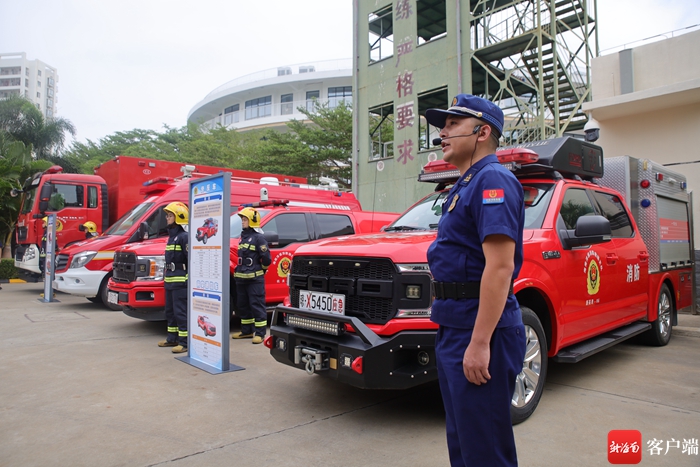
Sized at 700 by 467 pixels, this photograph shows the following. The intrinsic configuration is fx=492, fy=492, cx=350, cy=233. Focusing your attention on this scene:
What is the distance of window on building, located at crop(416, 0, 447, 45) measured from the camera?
717 inches

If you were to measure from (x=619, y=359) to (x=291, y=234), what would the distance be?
4.97 metres

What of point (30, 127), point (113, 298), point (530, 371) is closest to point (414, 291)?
point (530, 371)

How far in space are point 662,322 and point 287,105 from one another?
44.0m

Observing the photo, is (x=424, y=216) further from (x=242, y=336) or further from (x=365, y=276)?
(x=242, y=336)

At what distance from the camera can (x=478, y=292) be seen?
2.05 metres

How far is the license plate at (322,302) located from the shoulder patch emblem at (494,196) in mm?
2094

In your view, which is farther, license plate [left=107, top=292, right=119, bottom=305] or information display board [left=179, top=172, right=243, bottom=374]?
license plate [left=107, top=292, right=119, bottom=305]

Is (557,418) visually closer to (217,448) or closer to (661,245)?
(217,448)

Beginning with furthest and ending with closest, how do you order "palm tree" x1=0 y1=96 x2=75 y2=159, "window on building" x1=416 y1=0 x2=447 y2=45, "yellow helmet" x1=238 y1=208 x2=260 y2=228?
"palm tree" x1=0 y1=96 x2=75 y2=159
"window on building" x1=416 y1=0 x2=447 y2=45
"yellow helmet" x1=238 y1=208 x2=260 y2=228

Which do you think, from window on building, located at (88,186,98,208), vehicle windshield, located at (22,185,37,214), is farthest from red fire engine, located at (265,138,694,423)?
vehicle windshield, located at (22,185,37,214)

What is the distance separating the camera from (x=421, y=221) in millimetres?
4965

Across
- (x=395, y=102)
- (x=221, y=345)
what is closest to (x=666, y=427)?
(x=221, y=345)

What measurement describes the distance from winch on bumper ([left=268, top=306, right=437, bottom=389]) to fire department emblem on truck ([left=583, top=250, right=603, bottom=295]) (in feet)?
6.96

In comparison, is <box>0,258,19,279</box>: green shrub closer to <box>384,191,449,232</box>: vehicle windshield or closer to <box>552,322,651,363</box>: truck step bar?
<box>384,191,449,232</box>: vehicle windshield
